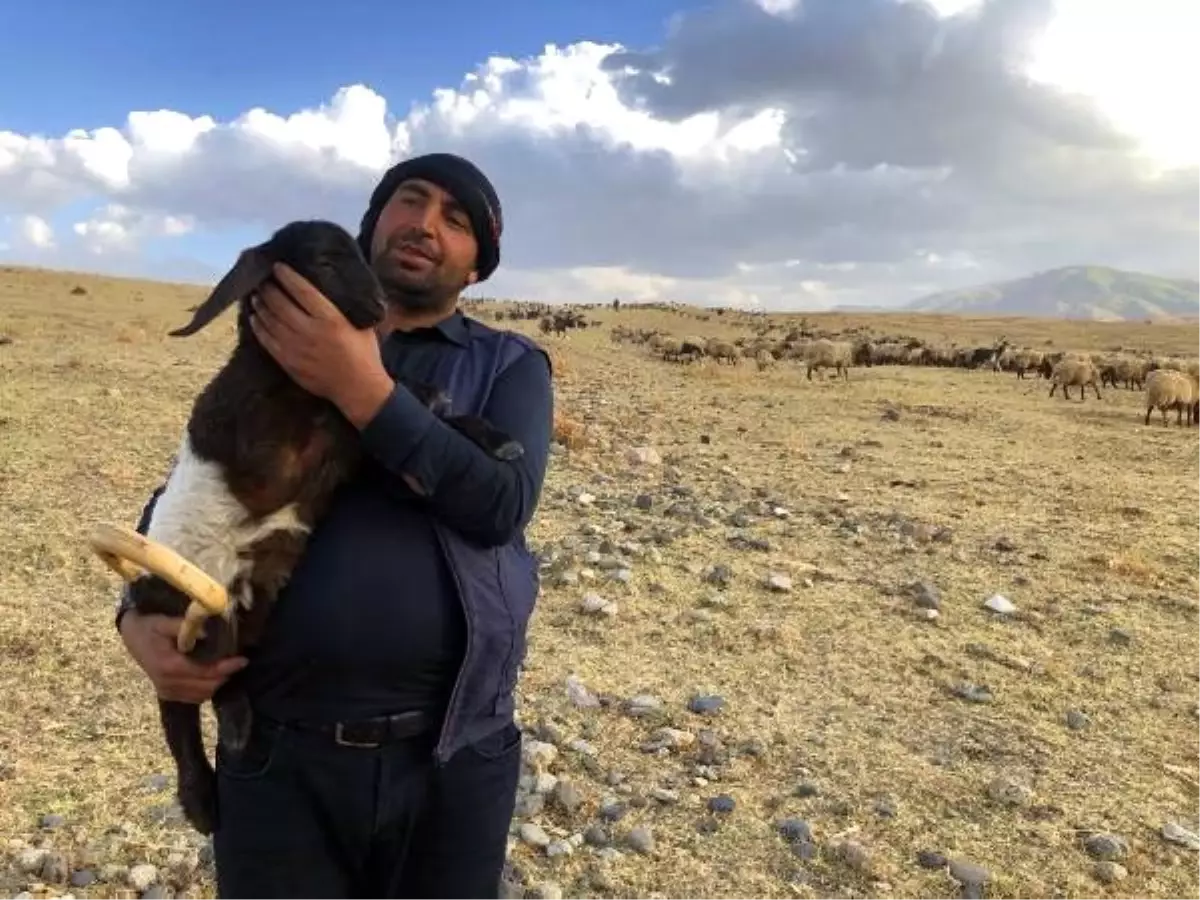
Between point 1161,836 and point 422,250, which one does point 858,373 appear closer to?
point 1161,836

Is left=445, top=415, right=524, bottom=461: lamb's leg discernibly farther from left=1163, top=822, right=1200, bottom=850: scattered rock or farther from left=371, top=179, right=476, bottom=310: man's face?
left=1163, top=822, right=1200, bottom=850: scattered rock

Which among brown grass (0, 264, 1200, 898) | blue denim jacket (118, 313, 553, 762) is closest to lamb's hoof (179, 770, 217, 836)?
blue denim jacket (118, 313, 553, 762)

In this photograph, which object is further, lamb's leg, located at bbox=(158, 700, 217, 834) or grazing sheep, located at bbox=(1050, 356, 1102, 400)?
grazing sheep, located at bbox=(1050, 356, 1102, 400)

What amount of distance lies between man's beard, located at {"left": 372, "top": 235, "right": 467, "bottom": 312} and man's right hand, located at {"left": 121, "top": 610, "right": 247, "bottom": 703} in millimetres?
973

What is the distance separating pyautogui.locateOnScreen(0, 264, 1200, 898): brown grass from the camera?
457 cm

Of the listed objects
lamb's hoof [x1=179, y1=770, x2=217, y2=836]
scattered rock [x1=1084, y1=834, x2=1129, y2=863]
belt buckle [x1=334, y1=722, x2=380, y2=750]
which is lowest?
scattered rock [x1=1084, y1=834, x2=1129, y2=863]

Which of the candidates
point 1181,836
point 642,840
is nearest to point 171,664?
point 642,840

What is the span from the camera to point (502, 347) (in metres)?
2.66

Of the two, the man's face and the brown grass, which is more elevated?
the man's face

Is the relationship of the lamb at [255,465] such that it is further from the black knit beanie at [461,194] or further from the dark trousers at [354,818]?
the black knit beanie at [461,194]

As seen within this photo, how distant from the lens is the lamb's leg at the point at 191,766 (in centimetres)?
253

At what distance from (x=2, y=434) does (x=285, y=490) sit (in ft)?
34.3

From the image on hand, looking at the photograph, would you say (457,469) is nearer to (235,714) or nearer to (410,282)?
(410,282)

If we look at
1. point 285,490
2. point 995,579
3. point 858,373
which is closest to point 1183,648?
point 995,579
